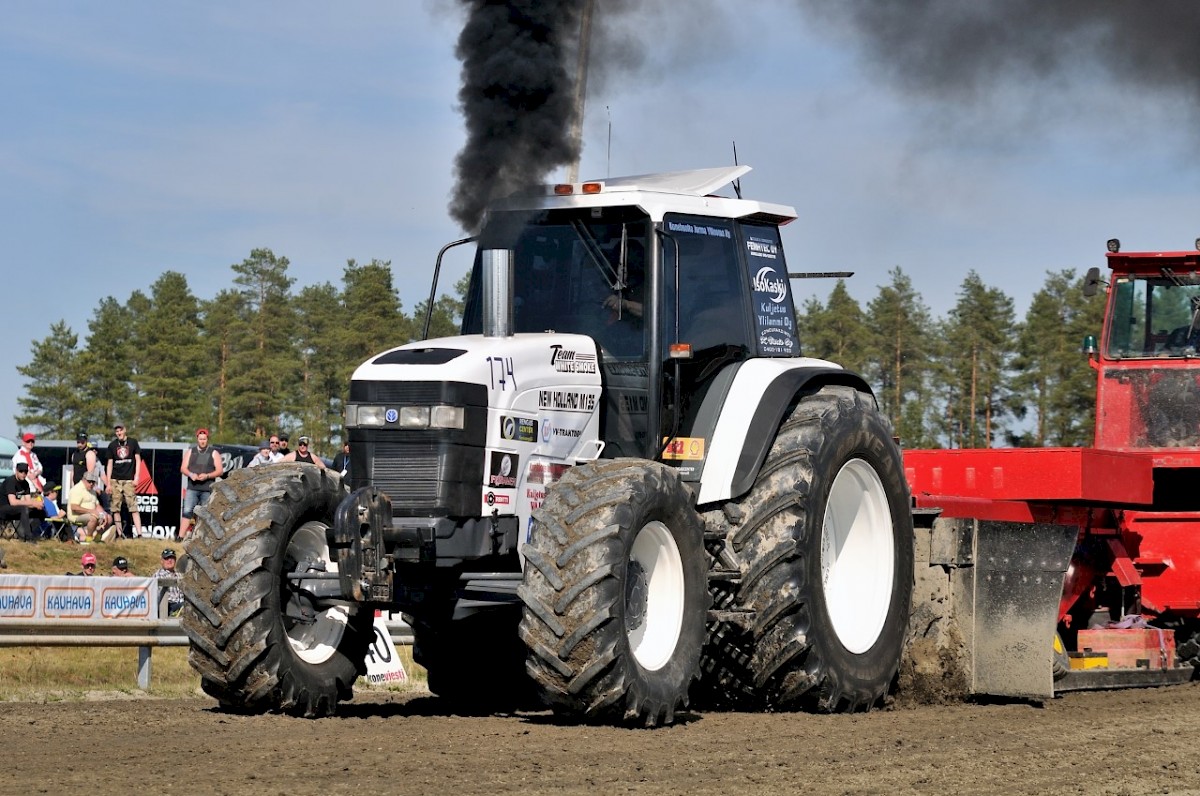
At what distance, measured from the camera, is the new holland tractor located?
8188mm

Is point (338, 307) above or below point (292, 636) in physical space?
above

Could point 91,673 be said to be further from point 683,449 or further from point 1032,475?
point 1032,475

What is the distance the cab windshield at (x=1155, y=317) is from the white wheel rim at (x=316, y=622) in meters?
8.25

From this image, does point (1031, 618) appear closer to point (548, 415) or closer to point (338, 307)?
point (548, 415)

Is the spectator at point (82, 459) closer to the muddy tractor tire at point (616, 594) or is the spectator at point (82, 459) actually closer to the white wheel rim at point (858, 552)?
the white wheel rim at point (858, 552)

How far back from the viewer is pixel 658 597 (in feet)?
28.6

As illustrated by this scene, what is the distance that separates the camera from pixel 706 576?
28.8ft

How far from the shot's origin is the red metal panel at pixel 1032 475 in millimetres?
11695

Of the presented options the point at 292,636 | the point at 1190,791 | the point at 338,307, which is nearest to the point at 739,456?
the point at 292,636

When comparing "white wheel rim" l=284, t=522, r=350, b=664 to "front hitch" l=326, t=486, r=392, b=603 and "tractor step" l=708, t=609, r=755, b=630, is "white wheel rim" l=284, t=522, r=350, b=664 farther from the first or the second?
"tractor step" l=708, t=609, r=755, b=630

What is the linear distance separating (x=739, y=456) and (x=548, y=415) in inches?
43.7

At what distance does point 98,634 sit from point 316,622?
387 cm

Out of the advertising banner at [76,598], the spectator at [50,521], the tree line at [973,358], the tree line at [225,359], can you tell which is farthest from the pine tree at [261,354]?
the advertising banner at [76,598]

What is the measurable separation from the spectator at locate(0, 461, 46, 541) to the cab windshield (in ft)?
45.1
